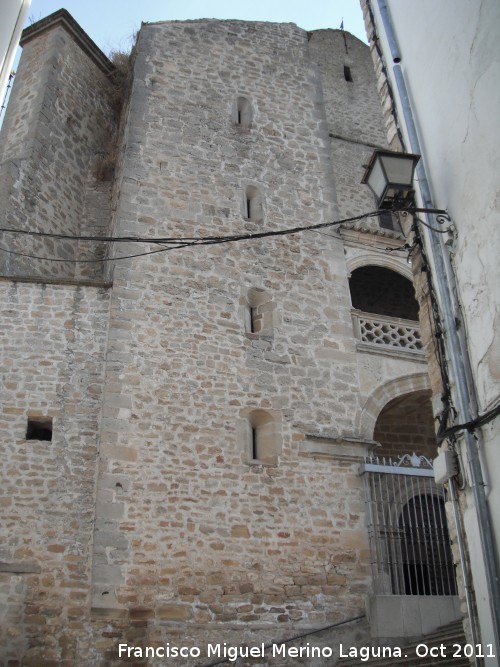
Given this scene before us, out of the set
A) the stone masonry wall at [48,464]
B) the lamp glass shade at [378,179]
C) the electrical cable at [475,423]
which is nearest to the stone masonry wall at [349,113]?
the stone masonry wall at [48,464]

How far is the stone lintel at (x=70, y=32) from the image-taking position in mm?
13531

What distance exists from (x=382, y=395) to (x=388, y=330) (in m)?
1.17

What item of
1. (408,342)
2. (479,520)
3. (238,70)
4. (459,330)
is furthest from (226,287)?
(479,520)

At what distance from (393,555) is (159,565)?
9.74 ft

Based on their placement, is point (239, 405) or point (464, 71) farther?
point (239, 405)

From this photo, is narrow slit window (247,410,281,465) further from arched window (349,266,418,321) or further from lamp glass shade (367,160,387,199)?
lamp glass shade (367,160,387,199)

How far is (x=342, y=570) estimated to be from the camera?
8.91m

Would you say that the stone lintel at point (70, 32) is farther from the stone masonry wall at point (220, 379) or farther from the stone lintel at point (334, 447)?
the stone lintel at point (334, 447)

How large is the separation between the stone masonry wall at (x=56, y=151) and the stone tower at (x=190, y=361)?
0.15 ft

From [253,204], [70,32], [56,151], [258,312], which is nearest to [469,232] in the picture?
[258,312]

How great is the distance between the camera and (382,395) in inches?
412

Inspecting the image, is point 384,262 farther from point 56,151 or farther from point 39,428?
point 39,428

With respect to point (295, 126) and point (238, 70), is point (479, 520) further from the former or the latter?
point (238, 70)

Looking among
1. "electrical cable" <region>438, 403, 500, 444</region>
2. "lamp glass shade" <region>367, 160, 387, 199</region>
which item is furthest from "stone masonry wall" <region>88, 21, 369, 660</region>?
"lamp glass shade" <region>367, 160, 387, 199</region>
